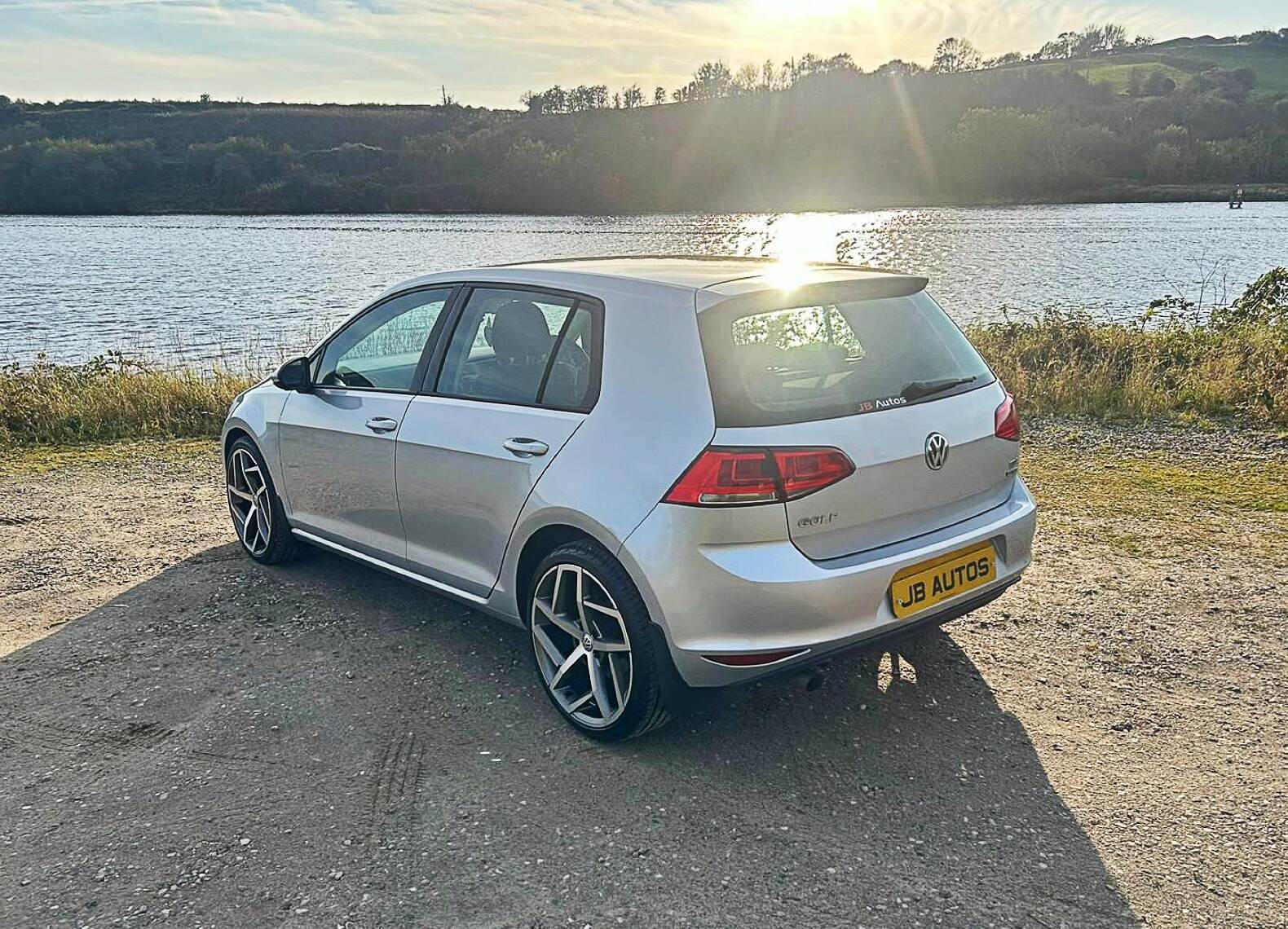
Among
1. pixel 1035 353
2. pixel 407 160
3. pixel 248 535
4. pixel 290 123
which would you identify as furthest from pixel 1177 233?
pixel 290 123

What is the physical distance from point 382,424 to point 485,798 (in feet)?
5.87

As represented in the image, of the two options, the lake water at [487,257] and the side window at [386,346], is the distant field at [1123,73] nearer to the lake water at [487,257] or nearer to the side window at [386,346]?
the lake water at [487,257]

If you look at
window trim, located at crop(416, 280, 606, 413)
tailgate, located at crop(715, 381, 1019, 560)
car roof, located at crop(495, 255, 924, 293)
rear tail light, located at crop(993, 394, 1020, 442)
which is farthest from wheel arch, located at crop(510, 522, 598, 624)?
rear tail light, located at crop(993, 394, 1020, 442)

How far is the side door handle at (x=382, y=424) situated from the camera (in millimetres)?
4359

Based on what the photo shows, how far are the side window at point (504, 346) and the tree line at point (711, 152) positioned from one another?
6053cm

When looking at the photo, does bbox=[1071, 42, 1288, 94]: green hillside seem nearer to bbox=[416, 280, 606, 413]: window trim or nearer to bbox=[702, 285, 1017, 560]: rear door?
bbox=[702, 285, 1017, 560]: rear door

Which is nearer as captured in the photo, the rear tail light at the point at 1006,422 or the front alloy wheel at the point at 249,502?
the rear tail light at the point at 1006,422

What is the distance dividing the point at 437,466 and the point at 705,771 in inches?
62.2

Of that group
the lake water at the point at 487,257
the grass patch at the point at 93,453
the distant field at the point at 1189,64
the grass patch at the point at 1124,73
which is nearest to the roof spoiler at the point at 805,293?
the grass patch at the point at 93,453

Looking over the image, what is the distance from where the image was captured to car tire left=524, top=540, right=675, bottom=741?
334 cm

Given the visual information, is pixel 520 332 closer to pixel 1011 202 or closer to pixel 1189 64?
pixel 1011 202

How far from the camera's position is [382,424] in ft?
14.5

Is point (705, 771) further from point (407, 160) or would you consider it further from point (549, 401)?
point (407, 160)

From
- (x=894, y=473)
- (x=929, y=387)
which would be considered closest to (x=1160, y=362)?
(x=929, y=387)
